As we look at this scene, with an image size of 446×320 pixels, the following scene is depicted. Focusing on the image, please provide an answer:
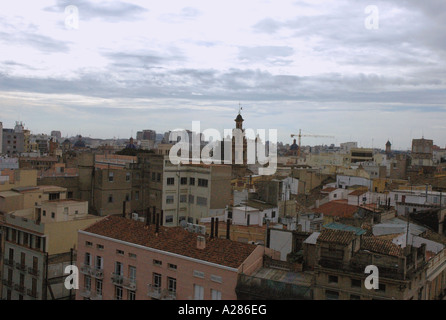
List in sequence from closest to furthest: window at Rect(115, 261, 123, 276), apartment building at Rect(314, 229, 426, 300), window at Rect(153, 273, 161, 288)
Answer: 1. apartment building at Rect(314, 229, 426, 300)
2. window at Rect(153, 273, 161, 288)
3. window at Rect(115, 261, 123, 276)

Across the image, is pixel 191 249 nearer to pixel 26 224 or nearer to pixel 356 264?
pixel 356 264

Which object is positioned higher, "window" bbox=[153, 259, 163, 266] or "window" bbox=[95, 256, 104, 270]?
"window" bbox=[153, 259, 163, 266]

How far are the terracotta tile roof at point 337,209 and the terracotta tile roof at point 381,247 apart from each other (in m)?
11.9

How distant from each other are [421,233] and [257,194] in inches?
405

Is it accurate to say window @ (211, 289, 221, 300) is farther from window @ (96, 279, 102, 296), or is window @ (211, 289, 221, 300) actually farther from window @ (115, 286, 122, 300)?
window @ (96, 279, 102, 296)

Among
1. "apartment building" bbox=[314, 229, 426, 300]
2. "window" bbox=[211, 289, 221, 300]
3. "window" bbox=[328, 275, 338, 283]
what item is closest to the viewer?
"apartment building" bbox=[314, 229, 426, 300]

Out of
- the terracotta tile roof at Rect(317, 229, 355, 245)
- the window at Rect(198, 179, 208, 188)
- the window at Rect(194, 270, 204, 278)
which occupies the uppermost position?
the window at Rect(198, 179, 208, 188)

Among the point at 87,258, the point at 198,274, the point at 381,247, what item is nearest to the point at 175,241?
the point at 198,274

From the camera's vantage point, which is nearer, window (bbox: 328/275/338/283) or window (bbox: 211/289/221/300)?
window (bbox: 328/275/338/283)

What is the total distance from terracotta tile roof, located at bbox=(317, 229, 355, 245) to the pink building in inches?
98.2

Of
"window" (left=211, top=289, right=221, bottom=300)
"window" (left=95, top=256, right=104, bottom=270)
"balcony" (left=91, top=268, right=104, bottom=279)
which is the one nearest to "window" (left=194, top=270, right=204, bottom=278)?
"window" (left=211, top=289, right=221, bottom=300)

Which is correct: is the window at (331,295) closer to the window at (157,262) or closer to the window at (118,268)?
the window at (157,262)

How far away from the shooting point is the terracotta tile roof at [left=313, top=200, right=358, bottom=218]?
27.8m
